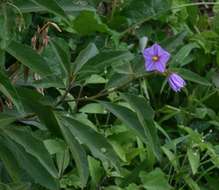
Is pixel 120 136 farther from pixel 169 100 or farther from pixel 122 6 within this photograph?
pixel 122 6

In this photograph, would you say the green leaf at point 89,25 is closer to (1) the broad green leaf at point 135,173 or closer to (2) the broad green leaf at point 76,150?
(1) the broad green leaf at point 135,173

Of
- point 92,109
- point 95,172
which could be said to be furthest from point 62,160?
point 92,109

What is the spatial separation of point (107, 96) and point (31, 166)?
83cm

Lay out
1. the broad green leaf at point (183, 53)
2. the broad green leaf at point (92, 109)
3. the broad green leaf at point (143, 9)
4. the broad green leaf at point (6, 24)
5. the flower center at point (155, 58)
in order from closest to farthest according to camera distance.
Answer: the broad green leaf at point (6, 24)
the flower center at point (155, 58)
the broad green leaf at point (92, 109)
the broad green leaf at point (183, 53)
the broad green leaf at point (143, 9)

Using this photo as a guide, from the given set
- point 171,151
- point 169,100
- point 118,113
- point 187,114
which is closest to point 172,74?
point 118,113

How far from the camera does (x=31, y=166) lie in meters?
1.75

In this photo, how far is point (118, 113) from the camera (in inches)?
68.9

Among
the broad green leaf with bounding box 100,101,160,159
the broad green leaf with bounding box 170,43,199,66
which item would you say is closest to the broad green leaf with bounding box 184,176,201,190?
the broad green leaf with bounding box 170,43,199,66

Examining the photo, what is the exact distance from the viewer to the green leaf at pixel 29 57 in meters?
1.60

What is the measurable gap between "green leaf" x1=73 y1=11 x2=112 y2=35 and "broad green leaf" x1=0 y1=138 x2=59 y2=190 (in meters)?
1.04

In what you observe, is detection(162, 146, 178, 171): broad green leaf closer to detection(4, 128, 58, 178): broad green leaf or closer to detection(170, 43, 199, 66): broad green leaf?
detection(170, 43, 199, 66): broad green leaf

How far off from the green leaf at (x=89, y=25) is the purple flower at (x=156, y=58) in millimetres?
729

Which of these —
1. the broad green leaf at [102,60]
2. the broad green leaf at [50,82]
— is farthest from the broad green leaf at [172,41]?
the broad green leaf at [50,82]

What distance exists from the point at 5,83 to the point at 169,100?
1564 millimetres
